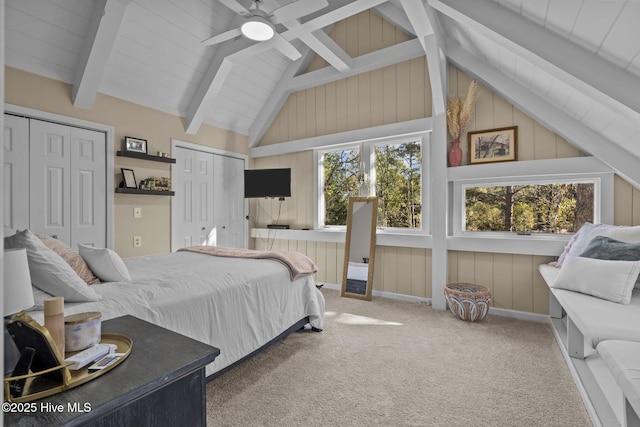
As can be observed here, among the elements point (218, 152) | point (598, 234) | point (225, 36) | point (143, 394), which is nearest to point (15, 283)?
point (143, 394)

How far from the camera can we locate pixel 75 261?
6.22ft

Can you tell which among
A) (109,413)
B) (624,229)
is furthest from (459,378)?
(109,413)

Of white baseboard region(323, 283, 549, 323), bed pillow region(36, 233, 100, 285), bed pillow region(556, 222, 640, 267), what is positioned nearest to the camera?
bed pillow region(36, 233, 100, 285)

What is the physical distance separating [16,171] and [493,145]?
450 centimetres

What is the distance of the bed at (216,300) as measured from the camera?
169 centimetres

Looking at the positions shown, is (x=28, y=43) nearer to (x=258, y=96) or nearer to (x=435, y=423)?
(x=258, y=96)

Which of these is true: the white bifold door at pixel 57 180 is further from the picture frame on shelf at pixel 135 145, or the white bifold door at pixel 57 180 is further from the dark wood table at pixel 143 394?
the dark wood table at pixel 143 394

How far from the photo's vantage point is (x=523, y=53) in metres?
2.07

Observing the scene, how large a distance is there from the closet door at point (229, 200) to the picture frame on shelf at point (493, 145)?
3251 mm

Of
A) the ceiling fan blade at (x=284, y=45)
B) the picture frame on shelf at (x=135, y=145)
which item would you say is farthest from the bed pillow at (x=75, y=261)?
the ceiling fan blade at (x=284, y=45)

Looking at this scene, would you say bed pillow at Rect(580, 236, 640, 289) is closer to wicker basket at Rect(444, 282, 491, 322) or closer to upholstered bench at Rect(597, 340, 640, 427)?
wicker basket at Rect(444, 282, 491, 322)

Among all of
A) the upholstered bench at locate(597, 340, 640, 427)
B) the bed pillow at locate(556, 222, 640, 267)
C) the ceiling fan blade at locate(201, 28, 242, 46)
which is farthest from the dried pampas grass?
the upholstered bench at locate(597, 340, 640, 427)

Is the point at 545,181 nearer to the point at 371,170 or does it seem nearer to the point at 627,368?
the point at 371,170

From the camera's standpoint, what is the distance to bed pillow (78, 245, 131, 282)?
1957mm
